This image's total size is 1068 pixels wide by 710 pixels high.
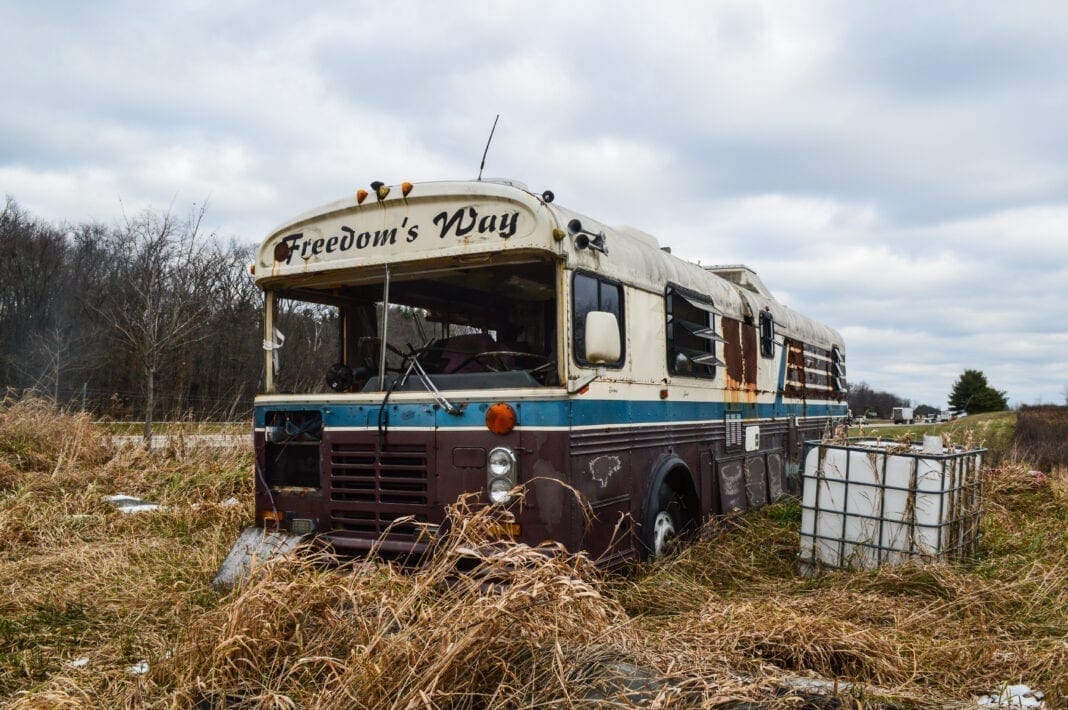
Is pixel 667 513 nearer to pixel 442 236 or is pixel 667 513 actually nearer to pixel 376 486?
pixel 376 486

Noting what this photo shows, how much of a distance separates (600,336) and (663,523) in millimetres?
2039

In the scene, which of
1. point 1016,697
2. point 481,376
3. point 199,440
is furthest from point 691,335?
point 199,440

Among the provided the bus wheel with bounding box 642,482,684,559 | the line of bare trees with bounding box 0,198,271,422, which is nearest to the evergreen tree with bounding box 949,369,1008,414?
the line of bare trees with bounding box 0,198,271,422

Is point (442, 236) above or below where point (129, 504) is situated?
above

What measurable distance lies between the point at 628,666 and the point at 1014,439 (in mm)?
21220

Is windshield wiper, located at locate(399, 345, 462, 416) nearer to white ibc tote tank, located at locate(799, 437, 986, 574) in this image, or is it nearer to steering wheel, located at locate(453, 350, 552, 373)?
steering wheel, located at locate(453, 350, 552, 373)

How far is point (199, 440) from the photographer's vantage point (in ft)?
36.8

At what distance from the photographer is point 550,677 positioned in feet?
9.66

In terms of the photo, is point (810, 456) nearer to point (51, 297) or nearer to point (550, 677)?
point (550, 677)

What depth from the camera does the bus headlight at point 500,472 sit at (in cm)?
485

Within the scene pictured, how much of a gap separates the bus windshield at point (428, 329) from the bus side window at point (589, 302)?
0.75 ft

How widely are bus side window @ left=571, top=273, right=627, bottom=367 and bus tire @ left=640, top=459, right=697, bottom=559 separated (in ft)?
3.73

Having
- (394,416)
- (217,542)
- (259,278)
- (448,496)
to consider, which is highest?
(259,278)

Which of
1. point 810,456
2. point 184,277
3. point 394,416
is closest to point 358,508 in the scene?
point 394,416
